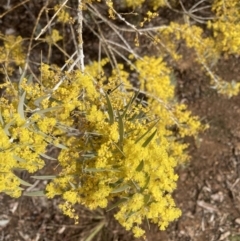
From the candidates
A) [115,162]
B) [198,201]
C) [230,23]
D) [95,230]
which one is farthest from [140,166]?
[198,201]

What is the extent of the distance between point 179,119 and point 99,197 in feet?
3.34

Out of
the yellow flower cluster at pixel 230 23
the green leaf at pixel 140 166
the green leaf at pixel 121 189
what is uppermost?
the yellow flower cluster at pixel 230 23

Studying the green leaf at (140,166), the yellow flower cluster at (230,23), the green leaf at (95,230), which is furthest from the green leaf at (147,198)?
the green leaf at (95,230)

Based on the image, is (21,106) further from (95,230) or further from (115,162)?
(95,230)

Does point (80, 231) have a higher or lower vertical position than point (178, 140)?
lower

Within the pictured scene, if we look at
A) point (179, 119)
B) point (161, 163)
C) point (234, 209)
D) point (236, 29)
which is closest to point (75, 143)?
point (161, 163)

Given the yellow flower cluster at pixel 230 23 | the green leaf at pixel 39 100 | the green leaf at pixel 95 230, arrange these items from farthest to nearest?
1. the green leaf at pixel 95 230
2. the yellow flower cluster at pixel 230 23
3. the green leaf at pixel 39 100

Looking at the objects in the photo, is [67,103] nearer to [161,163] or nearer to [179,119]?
[161,163]

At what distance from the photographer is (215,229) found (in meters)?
3.36

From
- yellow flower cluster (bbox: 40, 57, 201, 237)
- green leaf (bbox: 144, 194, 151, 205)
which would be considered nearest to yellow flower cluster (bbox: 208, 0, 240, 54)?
yellow flower cluster (bbox: 40, 57, 201, 237)

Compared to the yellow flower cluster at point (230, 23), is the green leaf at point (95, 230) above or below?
below

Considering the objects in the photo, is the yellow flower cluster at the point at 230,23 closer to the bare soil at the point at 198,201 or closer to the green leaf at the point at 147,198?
the bare soil at the point at 198,201

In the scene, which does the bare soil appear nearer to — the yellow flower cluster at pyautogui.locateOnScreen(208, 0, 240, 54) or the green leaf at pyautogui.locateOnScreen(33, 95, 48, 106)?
the yellow flower cluster at pyautogui.locateOnScreen(208, 0, 240, 54)

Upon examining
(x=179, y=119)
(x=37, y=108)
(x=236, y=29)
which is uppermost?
(x=236, y=29)
